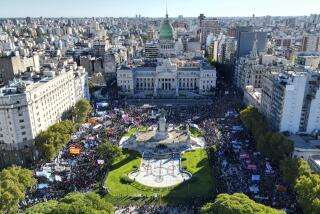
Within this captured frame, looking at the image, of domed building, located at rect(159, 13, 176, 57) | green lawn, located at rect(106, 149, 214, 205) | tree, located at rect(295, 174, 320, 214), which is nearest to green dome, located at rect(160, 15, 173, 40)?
domed building, located at rect(159, 13, 176, 57)

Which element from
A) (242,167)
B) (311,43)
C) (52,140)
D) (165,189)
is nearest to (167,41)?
(311,43)

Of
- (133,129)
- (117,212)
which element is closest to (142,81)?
(133,129)

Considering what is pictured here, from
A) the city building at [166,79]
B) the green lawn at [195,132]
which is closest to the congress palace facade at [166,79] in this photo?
the city building at [166,79]

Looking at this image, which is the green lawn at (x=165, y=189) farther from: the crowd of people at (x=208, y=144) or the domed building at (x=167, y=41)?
the domed building at (x=167, y=41)

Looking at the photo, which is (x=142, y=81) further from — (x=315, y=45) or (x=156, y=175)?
(x=315, y=45)

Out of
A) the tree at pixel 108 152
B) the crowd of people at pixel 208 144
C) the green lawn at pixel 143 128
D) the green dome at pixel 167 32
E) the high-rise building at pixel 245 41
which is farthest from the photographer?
the green dome at pixel 167 32

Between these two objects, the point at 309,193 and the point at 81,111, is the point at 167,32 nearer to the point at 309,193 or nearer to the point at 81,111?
the point at 81,111
